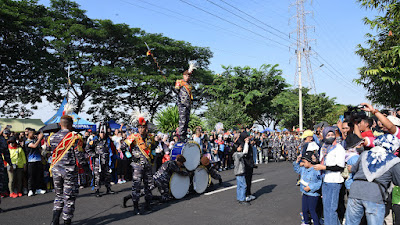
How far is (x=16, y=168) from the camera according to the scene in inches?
382

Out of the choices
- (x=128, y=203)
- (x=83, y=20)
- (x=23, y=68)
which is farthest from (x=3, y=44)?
(x=128, y=203)

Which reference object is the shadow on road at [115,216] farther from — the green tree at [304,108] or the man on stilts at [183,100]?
the green tree at [304,108]

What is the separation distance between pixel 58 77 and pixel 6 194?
63.5 feet

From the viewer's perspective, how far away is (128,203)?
27.5 ft

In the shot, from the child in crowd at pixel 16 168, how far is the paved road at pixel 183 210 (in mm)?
444

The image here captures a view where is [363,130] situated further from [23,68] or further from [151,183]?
[23,68]

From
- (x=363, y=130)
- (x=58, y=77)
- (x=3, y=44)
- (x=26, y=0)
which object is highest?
(x=26, y=0)

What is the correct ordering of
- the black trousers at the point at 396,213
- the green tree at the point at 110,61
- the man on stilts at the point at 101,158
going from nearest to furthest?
the black trousers at the point at 396,213, the man on stilts at the point at 101,158, the green tree at the point at 110,61

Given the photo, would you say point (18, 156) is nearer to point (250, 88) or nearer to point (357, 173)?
point (357, 173)

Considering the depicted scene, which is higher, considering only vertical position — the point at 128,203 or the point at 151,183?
the point at 151,183

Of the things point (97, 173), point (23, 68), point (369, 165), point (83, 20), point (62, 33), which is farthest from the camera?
point (83, 20)

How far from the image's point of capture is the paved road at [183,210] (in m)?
6.67

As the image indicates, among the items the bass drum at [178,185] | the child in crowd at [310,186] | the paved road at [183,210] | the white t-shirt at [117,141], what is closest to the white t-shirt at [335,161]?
the child in crowd at [310,186]

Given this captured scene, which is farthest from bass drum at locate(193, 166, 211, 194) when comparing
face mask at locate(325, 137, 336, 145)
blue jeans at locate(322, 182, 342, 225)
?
face mask at locate(325, 137, 336, 145)
